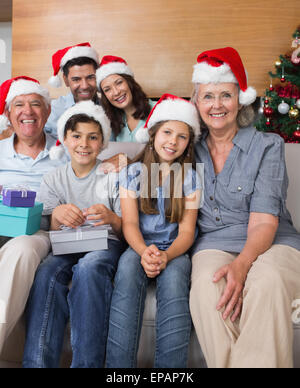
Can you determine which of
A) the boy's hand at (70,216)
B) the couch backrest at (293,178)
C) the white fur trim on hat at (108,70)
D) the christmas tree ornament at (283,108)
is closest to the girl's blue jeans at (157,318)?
the boy's hand at (70,216)

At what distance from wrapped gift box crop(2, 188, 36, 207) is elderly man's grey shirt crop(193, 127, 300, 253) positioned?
2.07ft

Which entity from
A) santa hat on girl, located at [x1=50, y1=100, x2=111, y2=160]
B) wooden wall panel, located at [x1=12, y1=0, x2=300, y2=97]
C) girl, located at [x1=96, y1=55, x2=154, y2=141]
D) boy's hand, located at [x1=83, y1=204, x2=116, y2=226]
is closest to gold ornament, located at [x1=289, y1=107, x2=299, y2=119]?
wooden wall panel, located at [x1=12, y1=0, x2=300, y2=97]

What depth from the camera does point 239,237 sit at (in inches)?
54.3

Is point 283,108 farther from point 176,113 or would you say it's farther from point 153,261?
point 153,261

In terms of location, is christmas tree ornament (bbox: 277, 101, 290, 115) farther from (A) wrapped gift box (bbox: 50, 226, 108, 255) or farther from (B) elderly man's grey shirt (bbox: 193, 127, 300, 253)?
(A) wrapped gift box (bbox: 50, 226, 108, 255)

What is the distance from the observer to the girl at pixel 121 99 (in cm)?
213

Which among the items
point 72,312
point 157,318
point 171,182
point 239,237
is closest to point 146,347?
point 157,318

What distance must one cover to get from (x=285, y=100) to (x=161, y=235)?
181cm

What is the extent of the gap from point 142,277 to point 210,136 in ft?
2.19

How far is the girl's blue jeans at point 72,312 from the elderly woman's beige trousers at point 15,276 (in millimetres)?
40

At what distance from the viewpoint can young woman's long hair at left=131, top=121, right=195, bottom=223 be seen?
1.42 metres

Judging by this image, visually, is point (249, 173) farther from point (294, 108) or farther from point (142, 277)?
point (294, 108)

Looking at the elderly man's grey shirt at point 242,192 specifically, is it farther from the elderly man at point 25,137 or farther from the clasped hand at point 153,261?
the elderly man at point 25,137
